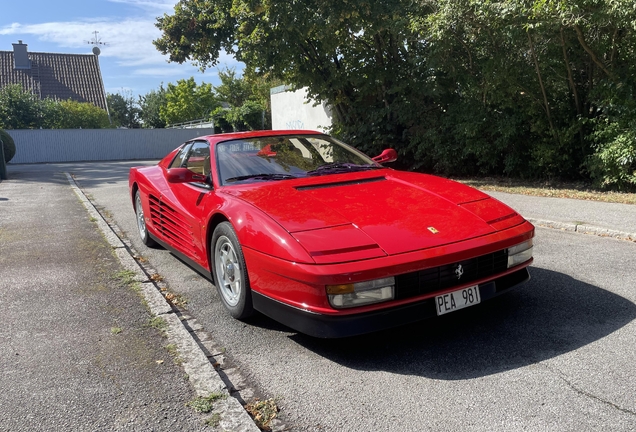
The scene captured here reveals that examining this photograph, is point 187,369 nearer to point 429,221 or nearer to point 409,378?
point 409,378

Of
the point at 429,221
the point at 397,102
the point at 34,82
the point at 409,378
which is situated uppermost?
the point at 34,82

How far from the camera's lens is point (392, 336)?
3500mm

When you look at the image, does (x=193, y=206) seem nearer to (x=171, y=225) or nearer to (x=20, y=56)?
(x=171, y=225)

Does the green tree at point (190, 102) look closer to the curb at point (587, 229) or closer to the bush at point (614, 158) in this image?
the bush at point (614, 158)

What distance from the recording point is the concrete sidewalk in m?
2.61

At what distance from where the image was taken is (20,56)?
4509 cm

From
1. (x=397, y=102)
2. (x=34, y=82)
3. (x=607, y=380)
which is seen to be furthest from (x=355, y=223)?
(x=34, y=82)

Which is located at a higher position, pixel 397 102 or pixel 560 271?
pixel 397 102

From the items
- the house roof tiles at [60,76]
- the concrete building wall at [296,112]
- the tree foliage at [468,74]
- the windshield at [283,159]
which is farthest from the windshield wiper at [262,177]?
the house roof tiles at [60,76]

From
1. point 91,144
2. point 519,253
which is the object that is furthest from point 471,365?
point 91,144

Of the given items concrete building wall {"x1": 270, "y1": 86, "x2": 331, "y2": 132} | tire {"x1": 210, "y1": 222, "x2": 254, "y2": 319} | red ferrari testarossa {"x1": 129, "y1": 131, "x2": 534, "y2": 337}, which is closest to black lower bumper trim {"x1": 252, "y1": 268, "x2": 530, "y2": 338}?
red ferrari testarossa {"x1": 129, "y1": 131, "x2": 534, "y2": 337}

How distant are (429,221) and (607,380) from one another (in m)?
1.31

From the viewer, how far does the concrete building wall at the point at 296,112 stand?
19766 mm

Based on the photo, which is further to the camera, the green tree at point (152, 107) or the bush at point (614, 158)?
the green tree at point (152, 107)
